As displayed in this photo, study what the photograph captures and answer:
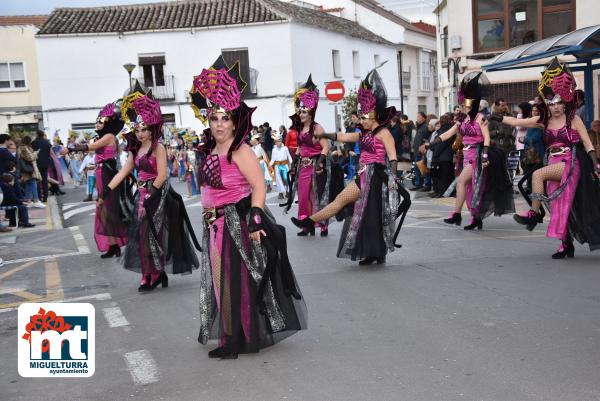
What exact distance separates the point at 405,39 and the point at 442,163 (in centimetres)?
3675

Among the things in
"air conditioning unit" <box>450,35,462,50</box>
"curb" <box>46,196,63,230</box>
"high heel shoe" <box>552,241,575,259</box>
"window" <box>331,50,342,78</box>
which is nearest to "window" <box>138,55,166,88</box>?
"window" <box>331,50,342,78</box>

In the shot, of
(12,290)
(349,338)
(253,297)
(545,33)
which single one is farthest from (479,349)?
(545,33)

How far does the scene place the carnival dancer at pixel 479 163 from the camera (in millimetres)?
11734

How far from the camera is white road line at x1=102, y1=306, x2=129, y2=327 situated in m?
7.21

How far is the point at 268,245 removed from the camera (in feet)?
19.3

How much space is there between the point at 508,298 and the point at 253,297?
2.60 m

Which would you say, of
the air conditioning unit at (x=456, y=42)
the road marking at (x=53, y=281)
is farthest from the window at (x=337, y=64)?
the road marking at (x=53, y=281)

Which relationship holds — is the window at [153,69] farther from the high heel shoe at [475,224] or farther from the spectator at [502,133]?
the high heel shoe at [475,224]

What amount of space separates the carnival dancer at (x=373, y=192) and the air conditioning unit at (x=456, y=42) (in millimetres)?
17651

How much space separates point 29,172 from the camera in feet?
65.8

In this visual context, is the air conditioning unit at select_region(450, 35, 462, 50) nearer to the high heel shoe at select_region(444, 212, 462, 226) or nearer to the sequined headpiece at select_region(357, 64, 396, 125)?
the high heel shoe at select_region(444, 212, 462, 226)

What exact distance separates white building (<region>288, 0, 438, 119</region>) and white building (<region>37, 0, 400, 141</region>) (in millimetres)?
10226

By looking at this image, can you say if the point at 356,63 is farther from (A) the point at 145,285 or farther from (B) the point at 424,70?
(A) the point at 145,285

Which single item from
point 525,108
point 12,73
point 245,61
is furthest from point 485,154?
point 12,73
